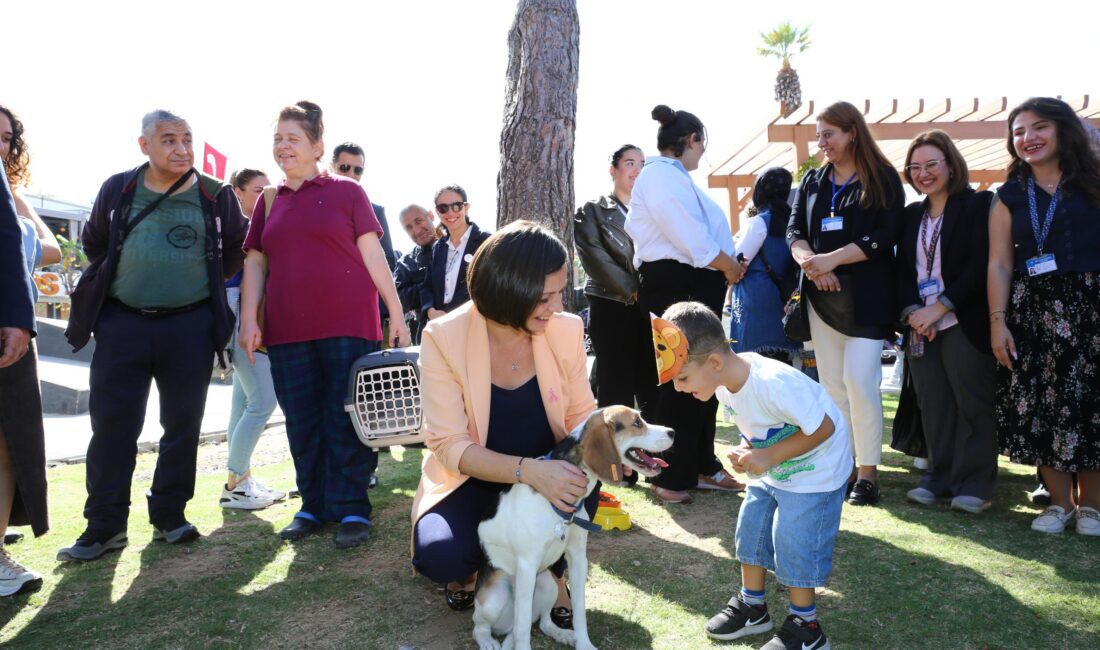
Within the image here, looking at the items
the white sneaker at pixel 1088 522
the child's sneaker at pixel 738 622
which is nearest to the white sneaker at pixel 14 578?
the child's sneaker at pixel 738 622

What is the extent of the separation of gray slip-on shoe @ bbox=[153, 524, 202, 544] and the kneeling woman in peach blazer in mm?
1579

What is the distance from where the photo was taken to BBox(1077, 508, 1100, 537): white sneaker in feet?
12.6

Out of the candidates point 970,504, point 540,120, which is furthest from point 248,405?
point 970,504

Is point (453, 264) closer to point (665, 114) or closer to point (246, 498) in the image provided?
point (665, 114)

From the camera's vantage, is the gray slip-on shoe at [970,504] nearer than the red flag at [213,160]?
Yes

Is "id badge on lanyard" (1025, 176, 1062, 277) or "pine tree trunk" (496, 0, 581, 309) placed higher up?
"pine tree trunk" (496, 0, 581, 309)

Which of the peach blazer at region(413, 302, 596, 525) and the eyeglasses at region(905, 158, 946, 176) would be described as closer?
the peach blazer at region(413, 302, 596, 525)

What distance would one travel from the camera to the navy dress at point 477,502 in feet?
9.25

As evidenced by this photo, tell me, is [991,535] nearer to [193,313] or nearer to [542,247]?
[542,247]

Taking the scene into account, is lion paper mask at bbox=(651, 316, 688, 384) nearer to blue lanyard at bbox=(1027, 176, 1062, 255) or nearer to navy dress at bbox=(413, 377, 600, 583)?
navy dress at bbox=(413, 377, 600, 583)

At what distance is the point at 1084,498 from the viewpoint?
400 centimetres

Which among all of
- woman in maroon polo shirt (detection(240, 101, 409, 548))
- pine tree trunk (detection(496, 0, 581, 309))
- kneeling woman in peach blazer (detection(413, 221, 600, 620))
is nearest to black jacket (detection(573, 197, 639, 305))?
pine tree trunk (detection(496, 0, 581, 309))

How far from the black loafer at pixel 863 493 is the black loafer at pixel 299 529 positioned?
118 inches

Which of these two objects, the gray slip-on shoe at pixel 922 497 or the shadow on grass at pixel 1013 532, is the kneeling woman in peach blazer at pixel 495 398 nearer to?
the shadow on grass at pixel 1013 532
